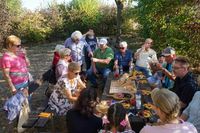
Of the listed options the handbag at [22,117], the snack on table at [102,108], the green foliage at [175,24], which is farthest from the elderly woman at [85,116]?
the green foliage at [175,24]

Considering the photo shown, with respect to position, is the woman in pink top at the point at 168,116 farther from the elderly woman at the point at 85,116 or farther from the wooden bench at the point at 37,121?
the wooden bench at the point at 37,121

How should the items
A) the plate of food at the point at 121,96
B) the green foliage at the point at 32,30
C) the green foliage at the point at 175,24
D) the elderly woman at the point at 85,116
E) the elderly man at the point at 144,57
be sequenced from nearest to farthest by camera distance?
the elderly woman at the point at 85,116 → the plate of food at the point at 121,96 → the elderly man at the point at 144,57 → the green foliage at the point at 175,24 → the green foliage at the point at 32,30

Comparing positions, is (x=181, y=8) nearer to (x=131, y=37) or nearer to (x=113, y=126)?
(x=113, y=126)

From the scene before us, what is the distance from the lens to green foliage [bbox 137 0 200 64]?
28.6 ft

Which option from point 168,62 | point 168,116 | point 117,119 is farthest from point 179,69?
point 168,62

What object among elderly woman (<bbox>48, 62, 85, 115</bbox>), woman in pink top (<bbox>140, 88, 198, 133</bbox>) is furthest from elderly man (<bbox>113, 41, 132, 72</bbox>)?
woman in pink top (<bbox>140, 88, 198, 133</bbox>)

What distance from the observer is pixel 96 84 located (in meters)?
8.02

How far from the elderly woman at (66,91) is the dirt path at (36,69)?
0.86 metres

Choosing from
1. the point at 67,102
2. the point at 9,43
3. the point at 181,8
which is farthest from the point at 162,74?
the point at 181,8

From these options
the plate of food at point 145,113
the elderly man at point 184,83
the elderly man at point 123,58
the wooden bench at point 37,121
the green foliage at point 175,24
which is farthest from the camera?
the green foliage at point 175,24

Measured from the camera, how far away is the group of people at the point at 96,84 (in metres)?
3.26

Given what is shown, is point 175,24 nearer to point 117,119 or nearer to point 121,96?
point 121,96

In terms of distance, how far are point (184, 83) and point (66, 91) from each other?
1793 mm

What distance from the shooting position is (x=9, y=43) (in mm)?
5773
